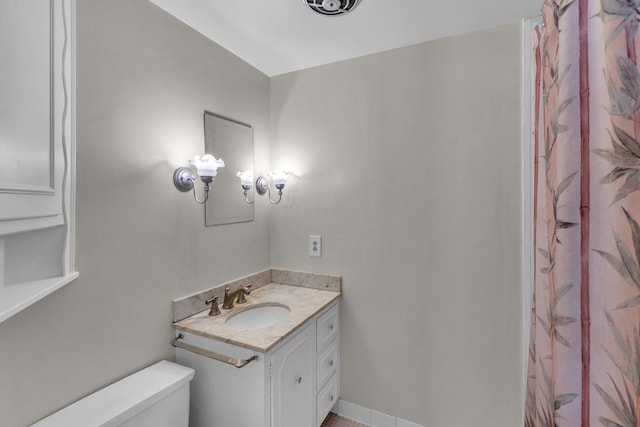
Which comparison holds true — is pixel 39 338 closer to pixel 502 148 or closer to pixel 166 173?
pixel 166 173

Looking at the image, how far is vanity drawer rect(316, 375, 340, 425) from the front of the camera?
5.24ft

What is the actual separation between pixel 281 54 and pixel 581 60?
1.56 m

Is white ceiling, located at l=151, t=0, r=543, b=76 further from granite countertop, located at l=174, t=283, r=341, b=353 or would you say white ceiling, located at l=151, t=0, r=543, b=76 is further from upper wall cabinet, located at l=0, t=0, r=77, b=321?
granite countertop, located at l=174, t=283, r=341, b=353

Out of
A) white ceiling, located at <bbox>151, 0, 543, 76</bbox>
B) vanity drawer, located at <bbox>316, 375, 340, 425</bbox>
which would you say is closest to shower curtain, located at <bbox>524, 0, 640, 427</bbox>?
white ceiling, located at <bbox>151, 0, 543, 76</bbox>

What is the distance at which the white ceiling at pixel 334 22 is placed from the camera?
4.28 ft

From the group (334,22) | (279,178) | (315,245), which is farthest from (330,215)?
(334,22)

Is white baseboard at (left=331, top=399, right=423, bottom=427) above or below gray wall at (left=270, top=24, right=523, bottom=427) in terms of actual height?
below

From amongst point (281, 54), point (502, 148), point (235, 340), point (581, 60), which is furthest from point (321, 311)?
point (281, 54)

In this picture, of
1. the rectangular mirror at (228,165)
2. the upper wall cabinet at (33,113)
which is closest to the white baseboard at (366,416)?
the rectangular mirror at (228,165)

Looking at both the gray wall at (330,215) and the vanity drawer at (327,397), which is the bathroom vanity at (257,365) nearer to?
the vanity drawer at (327,397)

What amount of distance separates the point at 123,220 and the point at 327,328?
1.24 m

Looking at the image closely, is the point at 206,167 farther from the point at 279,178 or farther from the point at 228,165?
the point at 279,178

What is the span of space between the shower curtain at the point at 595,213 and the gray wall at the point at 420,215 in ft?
2.68

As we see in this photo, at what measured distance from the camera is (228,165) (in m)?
1.67
